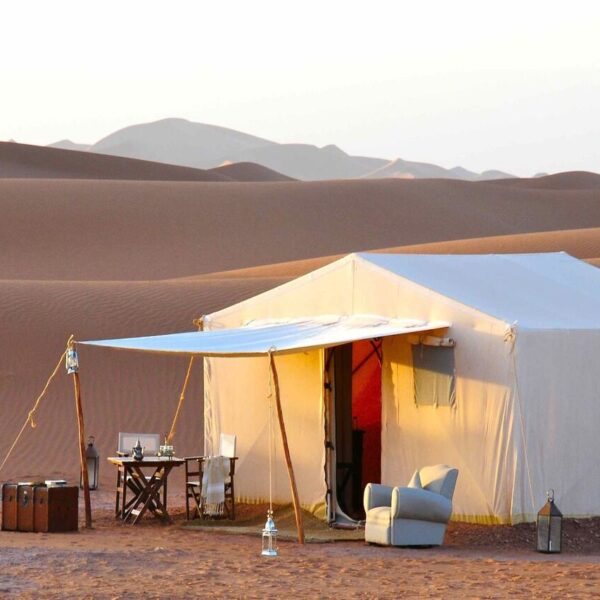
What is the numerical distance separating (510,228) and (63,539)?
42.5m

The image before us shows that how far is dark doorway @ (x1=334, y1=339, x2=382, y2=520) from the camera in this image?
42.5 feet

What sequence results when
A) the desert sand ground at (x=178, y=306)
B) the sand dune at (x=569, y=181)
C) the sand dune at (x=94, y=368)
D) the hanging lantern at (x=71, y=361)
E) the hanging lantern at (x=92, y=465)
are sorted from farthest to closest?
the sand dune at (x=569, y=181) < the sand dune at (x=94, y=368) < the hanging lantern at (x=92, y=465) < the hanging lantern at (x=71, y=361) < the desert sand ground at (x=178, y=306)

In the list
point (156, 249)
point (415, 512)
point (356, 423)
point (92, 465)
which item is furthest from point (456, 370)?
point (156, 249)

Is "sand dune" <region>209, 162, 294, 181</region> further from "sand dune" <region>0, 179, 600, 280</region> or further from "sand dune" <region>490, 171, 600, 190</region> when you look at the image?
"sand dune" <region>0, 179, 600, 280</region>

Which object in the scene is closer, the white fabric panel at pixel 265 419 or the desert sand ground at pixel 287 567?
the desert sand ground at pixel 287 567

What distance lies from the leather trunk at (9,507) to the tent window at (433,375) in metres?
3.48

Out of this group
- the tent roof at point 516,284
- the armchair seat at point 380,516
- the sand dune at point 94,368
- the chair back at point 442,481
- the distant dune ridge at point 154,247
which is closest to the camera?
the armchair seat at point 380,516

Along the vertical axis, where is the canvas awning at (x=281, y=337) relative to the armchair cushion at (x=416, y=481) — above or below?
above

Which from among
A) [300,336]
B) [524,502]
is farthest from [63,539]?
[524,502]

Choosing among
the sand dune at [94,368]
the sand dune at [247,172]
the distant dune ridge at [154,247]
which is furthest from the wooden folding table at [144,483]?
the sand dune at [247,172]

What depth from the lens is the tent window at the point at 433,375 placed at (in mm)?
11844

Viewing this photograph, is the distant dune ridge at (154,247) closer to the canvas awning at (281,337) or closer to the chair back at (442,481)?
the canvas awning at (281,337)

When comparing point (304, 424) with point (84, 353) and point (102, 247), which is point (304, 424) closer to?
point (84, 353)

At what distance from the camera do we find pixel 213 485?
12758mm
